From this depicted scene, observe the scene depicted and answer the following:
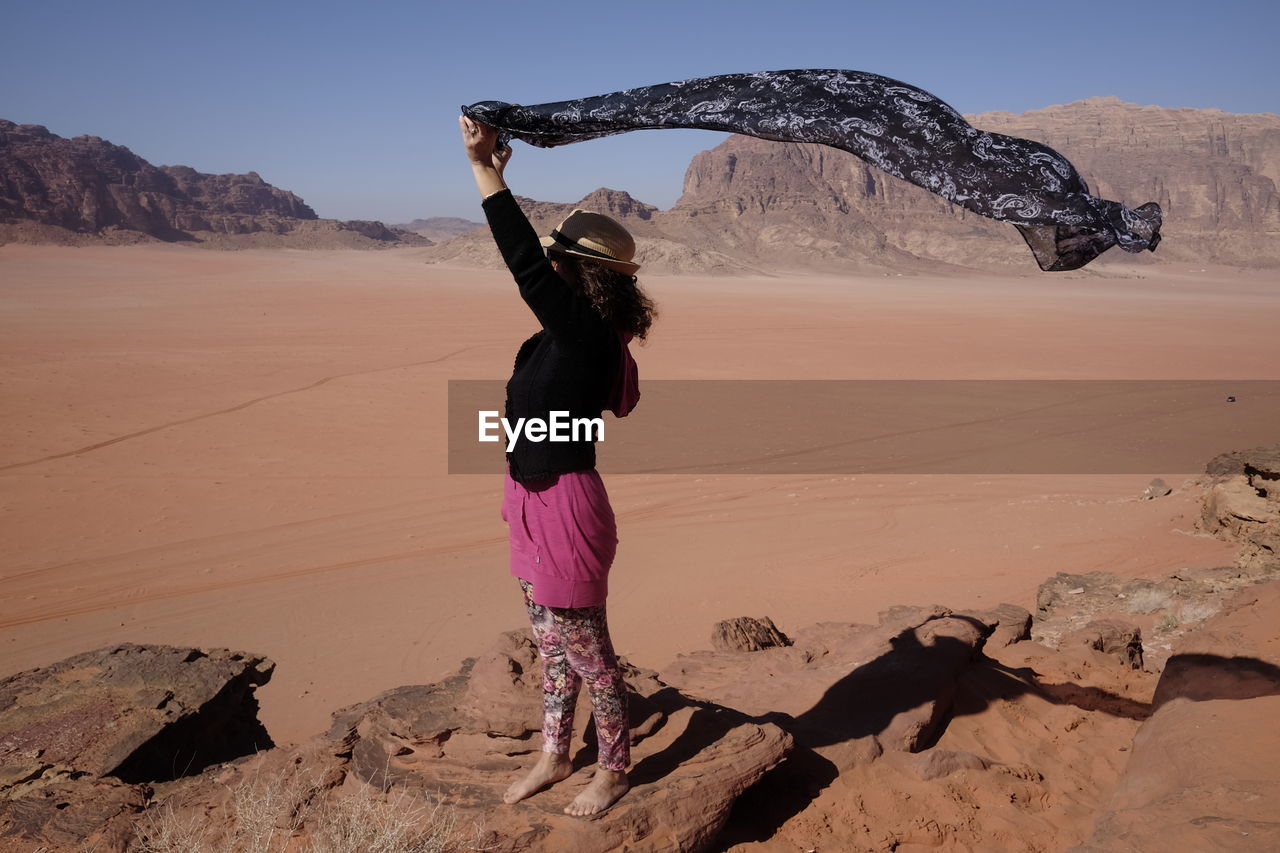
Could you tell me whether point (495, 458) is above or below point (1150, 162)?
below

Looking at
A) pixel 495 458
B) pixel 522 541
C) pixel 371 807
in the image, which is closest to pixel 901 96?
pixel 522 541

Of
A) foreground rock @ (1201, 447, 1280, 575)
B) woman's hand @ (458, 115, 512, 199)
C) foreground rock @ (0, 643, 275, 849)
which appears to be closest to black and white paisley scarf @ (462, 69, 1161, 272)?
woman's hand @ (458, 115, 512, 199)

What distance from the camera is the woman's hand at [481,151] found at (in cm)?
261

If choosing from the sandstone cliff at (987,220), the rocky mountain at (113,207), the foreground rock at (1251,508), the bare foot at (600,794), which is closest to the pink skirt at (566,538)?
the bare foot at (600,794)

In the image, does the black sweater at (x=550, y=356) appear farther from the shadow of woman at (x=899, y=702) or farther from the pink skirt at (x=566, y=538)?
the shadow of woman at (x=899, y=702)

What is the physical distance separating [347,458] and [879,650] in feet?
29.2

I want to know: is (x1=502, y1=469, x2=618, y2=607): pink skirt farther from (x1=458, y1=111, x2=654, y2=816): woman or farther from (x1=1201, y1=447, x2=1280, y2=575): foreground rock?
(x1=1201, y1=447, x2=1280, y2=575): foreground rock

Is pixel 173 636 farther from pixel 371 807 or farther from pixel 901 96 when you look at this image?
pixel 901 96

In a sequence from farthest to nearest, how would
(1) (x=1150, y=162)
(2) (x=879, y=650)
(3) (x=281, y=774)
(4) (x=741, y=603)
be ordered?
(1) (x=1150, y=162)
(4) (x=741, y=603)
(2) (x=879, y=650)
(3) (x=281, y=774)

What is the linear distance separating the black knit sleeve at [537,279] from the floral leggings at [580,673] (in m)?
0.85

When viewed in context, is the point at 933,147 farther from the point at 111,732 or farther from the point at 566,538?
the point at 111,732

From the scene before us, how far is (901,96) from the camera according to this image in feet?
8.79

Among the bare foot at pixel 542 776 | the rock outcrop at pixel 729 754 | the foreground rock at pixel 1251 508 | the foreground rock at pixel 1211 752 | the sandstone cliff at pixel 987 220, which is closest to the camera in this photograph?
the foreground rock at pixel 1211 752

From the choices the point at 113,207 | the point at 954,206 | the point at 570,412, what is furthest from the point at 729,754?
the point at 113,207
